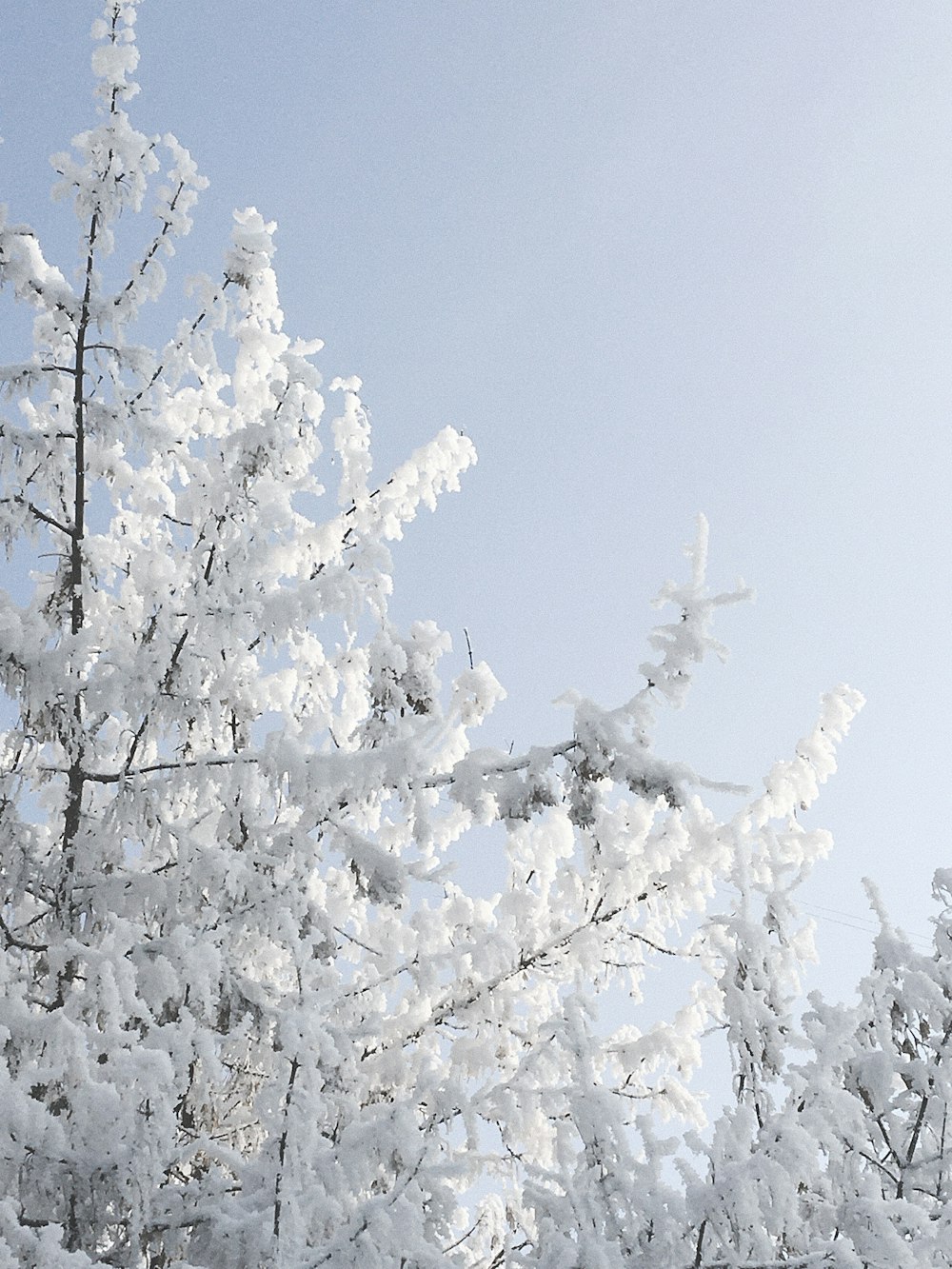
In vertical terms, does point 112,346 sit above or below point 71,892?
above

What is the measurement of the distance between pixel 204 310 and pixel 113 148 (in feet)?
3.05

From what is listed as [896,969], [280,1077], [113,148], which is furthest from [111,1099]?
[113,148]

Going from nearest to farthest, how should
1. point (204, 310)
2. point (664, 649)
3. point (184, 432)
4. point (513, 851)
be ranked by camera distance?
1. point (664, 649)
2. point (204, 310)
3. point (513, 851)
4. point (184, 432)

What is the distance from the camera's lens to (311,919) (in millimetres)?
4562

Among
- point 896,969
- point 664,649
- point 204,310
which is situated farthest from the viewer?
point 204,310

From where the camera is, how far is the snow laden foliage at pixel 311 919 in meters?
2.94

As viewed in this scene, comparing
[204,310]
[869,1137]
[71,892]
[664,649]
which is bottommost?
[869,1137]

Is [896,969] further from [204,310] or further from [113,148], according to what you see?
[113,148]

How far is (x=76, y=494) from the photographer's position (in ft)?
18.1

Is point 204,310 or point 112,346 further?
point 204,310

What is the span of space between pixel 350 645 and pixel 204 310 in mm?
2515

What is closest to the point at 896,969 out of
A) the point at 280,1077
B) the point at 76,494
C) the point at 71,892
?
the point at 280,1077

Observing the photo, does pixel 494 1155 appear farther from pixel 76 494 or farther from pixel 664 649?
pixel 76 494

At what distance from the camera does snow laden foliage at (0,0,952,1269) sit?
2941mm
